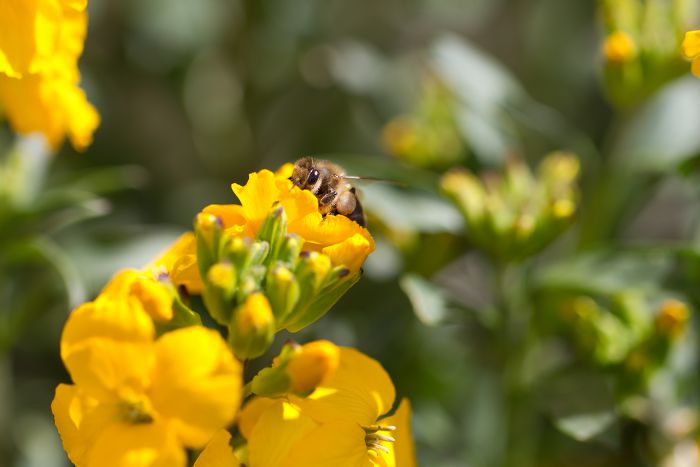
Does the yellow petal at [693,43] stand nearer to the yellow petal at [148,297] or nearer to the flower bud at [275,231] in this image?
the flower bud at [275,231]

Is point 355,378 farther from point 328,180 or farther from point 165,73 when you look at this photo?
point 165,73

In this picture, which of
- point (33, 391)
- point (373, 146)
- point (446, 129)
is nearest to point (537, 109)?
point (446, 129)

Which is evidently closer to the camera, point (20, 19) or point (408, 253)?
point (20, 19)

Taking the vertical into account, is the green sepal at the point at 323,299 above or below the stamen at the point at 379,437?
above

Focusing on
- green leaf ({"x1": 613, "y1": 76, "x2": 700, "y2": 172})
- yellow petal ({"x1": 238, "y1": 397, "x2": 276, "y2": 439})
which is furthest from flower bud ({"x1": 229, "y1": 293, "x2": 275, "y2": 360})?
green leaf ({"x1": 613, "y1": 76, "x2": 700, "y2": 172})

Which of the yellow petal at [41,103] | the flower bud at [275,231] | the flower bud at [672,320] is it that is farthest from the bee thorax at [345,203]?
the flower bud at [672,320]

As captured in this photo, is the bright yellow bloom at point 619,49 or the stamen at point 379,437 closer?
the stamen at point 379,437

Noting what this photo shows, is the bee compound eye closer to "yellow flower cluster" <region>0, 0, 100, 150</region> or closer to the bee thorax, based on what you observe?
the bee thorax
